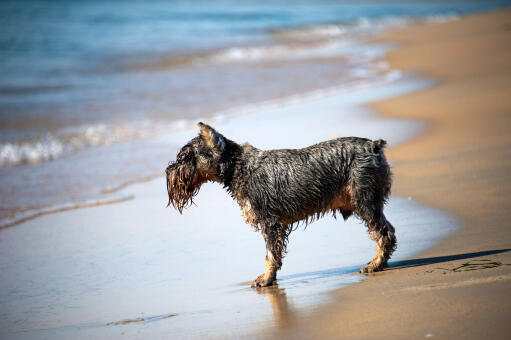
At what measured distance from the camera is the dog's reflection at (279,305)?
5035 millimetres

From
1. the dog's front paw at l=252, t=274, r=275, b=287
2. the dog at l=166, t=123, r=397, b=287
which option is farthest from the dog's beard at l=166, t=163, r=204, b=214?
the dog's front paw at l=252, t=274, r=275, b=287

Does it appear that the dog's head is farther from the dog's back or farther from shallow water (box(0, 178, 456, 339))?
shallow water (box(0, 178, 456, 339))

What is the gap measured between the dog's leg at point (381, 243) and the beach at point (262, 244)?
0.13m

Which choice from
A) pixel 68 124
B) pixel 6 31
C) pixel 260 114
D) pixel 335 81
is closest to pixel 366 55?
pixel 335 81

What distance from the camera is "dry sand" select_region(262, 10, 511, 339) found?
4461 millimetres

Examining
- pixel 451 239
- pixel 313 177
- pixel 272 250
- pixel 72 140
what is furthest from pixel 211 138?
pixel 72 140

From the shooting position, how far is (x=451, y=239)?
6512 mm

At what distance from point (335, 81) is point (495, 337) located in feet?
56.4

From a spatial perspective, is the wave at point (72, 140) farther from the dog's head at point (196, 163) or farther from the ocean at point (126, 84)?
the dog's head at point (196, 163)

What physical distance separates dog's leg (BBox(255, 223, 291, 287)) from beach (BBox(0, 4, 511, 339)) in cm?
Result: 13

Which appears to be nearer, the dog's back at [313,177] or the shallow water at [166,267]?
the shallow water at [166,267]

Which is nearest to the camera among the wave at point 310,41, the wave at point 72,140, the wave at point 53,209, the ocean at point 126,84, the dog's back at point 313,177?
the dog's back at point 313,177

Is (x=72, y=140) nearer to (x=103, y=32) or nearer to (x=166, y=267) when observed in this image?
(x=166, y=267)

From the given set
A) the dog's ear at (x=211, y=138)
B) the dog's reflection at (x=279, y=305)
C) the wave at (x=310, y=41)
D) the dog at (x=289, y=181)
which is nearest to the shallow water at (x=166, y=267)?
the dog's reflection at (x=279, y=305)
